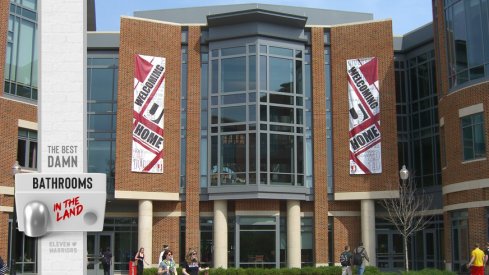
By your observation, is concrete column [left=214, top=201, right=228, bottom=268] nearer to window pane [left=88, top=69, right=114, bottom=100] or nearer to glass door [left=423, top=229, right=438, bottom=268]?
window pane [left=88, top=69, right=114, bottom=100]

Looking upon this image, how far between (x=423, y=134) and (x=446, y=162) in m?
5.58

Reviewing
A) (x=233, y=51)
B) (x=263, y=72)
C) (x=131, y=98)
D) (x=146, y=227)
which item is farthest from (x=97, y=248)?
(x=263, y=72)

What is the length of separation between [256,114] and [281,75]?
266 cm

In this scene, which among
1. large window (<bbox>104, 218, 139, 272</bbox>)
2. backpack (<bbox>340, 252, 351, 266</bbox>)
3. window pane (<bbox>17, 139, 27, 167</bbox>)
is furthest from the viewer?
large window (<bbox>104, 218, 139, 272</bbox>)

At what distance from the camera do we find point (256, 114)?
33812 millimetres

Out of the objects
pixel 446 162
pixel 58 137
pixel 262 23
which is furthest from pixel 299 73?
pixel 58 137

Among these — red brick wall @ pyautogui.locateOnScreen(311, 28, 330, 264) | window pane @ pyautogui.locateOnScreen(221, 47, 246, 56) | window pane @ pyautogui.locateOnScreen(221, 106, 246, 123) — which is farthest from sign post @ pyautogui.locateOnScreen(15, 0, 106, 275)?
red brick wall @ pyautogui.locateOnScreen(311, 28, 330, 264)

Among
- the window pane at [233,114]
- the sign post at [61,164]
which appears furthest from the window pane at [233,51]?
the sign post at [61,164]

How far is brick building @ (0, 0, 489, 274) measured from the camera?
33906mm

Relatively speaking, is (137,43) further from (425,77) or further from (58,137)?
(58,137)

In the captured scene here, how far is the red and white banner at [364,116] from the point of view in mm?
34625

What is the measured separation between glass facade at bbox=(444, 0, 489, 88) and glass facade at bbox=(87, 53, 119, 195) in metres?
17.1

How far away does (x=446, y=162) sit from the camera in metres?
30.2

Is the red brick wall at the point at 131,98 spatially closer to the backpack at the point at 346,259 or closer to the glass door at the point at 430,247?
the backpack at the point at 346,259
